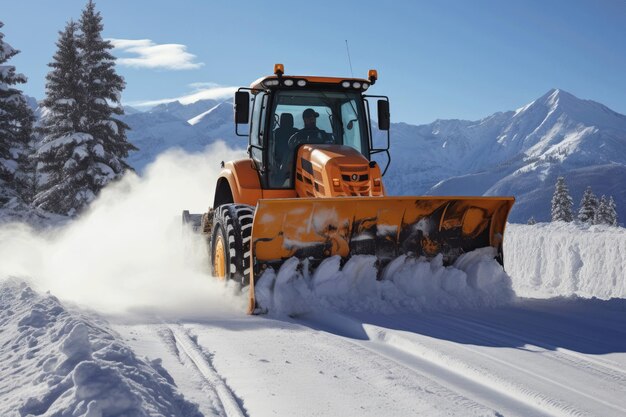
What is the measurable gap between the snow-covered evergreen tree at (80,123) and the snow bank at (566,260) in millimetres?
14840

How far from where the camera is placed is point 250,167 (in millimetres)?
7742

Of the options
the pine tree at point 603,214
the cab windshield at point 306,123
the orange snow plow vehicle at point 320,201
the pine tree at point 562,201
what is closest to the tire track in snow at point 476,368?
the orange snow plow vehicle at point 320,201

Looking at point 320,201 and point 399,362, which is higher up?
point 320,201

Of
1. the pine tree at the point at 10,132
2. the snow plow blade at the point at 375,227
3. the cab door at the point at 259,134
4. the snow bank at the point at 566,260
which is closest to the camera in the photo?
the snow plow blade at the point at 375,227

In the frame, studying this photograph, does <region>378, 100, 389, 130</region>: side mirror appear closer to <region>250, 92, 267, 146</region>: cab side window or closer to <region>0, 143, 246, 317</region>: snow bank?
<region>250, 92, 267, 146</region>: cab side window

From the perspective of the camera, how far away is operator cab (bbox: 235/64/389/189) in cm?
716

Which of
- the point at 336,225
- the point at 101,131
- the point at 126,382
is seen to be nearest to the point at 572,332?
the point at 336,225

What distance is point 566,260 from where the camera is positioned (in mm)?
8719

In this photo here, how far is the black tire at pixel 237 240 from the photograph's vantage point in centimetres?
601

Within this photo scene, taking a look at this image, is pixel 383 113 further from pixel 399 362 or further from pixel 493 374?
pixel 493 374

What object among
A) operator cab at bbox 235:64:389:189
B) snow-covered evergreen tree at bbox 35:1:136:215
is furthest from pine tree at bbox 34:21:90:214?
operator cab at bbox 235:64:389:189

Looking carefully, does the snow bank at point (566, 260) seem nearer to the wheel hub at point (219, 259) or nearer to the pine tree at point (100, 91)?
the wheel hub at point (219, 259)

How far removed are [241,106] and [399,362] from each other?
12.6 ft

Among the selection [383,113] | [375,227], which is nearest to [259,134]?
[383,113]
